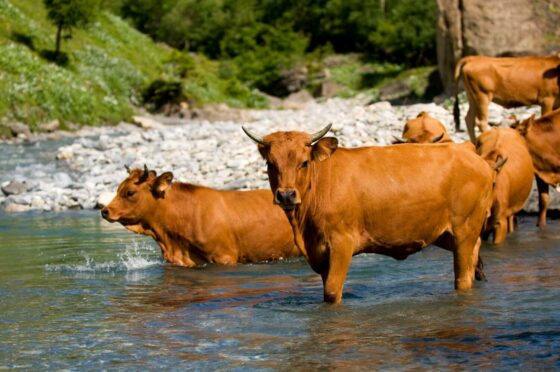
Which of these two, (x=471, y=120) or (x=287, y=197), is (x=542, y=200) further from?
(x=287, y=197)

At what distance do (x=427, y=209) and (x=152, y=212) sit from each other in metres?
4.51

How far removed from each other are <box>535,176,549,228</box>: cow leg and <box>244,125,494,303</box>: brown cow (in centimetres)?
502

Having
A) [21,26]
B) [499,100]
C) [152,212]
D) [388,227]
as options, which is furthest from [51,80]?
[388,227]

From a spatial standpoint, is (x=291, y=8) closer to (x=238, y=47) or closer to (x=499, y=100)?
(x=238, y=47)

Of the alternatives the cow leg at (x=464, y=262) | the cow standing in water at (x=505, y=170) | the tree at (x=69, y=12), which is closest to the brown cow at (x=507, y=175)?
the cow standing in water at (x=505, y=170)

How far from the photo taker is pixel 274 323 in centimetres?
806

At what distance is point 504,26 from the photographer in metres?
31.0

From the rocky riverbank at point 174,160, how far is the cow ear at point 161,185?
17.1ft

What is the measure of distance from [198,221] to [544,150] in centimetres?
554

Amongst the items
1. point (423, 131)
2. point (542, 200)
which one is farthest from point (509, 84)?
point (423, 131)

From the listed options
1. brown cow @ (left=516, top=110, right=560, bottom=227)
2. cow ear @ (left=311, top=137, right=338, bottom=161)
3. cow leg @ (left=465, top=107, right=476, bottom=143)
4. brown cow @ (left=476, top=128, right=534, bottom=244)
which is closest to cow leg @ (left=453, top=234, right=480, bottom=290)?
cow ear @ (left=311, top=137, right=338, bottom=161)

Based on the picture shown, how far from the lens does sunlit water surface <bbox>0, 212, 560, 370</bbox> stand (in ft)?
22.5

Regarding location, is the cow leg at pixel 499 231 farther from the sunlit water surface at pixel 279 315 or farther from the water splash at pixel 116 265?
the water splash at pixel 116 265

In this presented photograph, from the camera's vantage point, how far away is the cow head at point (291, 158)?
7.82 meters
